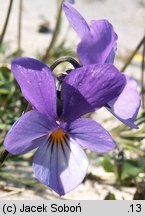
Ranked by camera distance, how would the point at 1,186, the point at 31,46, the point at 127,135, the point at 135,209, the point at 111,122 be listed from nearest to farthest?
the point at 135,209, the point at 1,186, the point at 127,135, the point at 111,122, the point at 31,46

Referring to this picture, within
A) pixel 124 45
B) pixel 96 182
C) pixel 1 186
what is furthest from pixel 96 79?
pixel 124 45

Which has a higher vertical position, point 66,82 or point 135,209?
point 66,82

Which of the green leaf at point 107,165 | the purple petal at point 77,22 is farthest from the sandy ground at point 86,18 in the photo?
the purple petal at point 77,22

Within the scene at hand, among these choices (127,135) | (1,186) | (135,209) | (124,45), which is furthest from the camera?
(124,45)

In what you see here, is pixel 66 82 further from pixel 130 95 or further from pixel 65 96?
pixel 130 95

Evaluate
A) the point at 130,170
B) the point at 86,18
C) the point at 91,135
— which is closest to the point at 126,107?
the point at 91,135

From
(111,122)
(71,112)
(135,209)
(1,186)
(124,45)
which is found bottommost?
(124,45)

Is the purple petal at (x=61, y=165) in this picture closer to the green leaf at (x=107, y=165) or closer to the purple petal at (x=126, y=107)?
the purple petal at (x=126, y=107)
